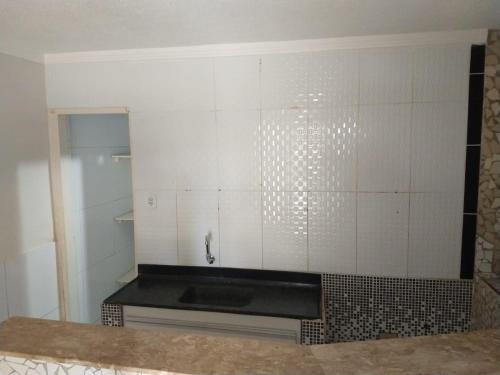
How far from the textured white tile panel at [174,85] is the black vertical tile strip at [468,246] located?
1563 mm

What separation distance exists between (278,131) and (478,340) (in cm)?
148

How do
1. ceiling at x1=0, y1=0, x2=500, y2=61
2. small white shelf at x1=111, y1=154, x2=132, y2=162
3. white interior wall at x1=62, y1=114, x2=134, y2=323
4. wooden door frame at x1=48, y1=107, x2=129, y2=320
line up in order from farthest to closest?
small white shelf at x1=111, y1=154, x2=132, y2=162, white interior wall at x1=62, y1=114, x2=134, y2=323, wooden door frame at x1=48, y1=107, x2=129, y2=320, ceiling at x1=0, y1=0, x2=500, y2=61

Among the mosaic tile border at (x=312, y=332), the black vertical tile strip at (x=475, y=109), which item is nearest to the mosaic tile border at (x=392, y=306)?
the mosaic tile border at (x=312, y=332)

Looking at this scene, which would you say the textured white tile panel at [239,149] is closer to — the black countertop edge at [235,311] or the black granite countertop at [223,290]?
the black granite countertop at [223,290]

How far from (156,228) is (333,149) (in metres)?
1.20

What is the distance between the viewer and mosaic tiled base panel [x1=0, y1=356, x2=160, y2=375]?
2.83 ft

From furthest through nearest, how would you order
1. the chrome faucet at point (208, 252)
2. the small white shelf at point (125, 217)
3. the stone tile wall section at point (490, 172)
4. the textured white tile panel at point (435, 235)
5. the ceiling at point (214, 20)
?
the small white shelf at point (125, 217), the chrome faucet at point (208, 252), the textured white tile panel at point (435, 235), the stone tile wall section at point (490, 172), the ceiling at point (214, 20)

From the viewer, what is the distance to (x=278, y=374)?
79 cm

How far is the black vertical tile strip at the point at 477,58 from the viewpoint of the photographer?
1.94 meters

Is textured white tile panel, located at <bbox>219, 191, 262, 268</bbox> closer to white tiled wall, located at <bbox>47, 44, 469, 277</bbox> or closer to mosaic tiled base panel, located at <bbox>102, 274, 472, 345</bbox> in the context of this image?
white tiled wall, located at <bbox>47, 44, 469, 277</bbox>

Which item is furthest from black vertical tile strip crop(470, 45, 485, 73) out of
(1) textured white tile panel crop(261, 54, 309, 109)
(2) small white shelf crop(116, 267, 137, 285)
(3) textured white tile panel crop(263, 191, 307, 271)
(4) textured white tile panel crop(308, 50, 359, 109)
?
(2) small white shelf crop(116, 267, 137, 285)

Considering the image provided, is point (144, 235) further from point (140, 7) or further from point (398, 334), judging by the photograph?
point (398, 334)

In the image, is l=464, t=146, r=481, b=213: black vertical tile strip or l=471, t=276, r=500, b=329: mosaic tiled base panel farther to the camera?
l=464, t=146, r=481, b=213: black vertical tile strip

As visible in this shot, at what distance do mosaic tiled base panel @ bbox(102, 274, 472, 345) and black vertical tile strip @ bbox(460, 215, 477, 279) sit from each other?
0.18 feet
